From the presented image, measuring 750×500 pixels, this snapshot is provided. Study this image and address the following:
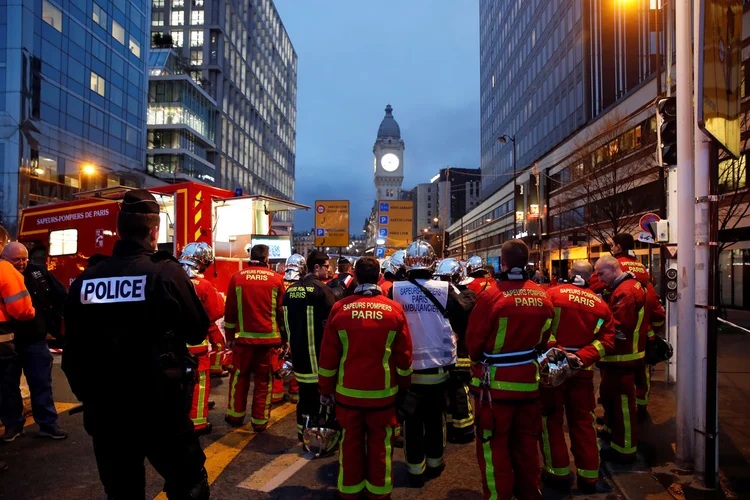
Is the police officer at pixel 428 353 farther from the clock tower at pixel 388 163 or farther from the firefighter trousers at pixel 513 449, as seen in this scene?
the clock tower at pixel 388 163

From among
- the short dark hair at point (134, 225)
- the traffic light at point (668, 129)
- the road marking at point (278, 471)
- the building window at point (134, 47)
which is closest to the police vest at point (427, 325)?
the road marking at point (278, 471)

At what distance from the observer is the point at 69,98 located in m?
32.8

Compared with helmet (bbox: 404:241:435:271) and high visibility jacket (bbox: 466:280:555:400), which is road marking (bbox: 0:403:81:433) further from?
high visibility jacket (bbox: 466:280:555:400)

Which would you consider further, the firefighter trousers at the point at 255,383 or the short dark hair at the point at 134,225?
the firefighter trousers at the point at 255,383

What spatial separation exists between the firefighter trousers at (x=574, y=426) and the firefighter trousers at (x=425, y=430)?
895 millimetres

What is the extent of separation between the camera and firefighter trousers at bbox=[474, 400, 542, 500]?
365 centimetres

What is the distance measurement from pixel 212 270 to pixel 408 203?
17.9 m

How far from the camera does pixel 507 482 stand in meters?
3.62

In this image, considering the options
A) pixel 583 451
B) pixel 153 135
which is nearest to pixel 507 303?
pixel 583 451

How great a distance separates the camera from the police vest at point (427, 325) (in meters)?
4.31

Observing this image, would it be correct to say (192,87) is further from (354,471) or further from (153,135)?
(354,471)

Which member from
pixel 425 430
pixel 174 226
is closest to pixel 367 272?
pixel 425 430

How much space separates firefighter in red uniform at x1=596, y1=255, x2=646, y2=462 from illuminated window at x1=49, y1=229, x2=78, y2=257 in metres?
10.2

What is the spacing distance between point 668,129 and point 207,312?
5.31 meters
